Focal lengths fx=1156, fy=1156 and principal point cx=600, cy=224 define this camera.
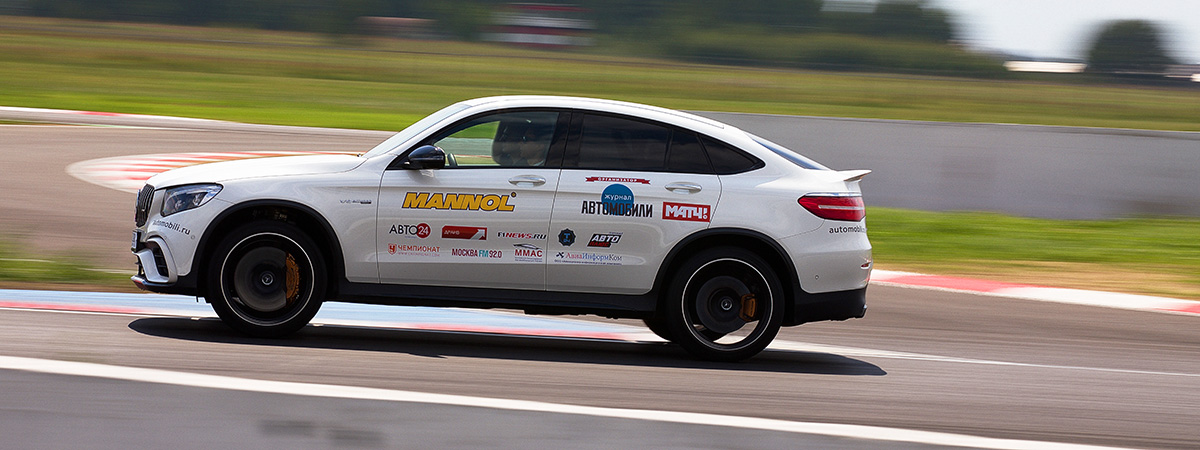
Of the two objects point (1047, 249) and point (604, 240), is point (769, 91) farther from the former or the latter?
point (604, 240)

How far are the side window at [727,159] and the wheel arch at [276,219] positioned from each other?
7.03ft

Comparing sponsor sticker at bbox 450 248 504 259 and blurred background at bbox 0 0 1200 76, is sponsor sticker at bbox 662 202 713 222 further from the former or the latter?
blurred background at bbox 0 0 1200 76

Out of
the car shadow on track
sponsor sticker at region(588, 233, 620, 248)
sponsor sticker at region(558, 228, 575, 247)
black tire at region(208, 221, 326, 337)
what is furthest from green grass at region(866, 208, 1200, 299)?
black tire at region(208, 221, 326, 337)

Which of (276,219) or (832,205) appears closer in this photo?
(276,219)

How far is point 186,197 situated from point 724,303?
3052mm

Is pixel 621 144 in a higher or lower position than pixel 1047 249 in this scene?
higher

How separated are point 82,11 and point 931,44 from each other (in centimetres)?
2834

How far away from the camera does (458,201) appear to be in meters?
6.33

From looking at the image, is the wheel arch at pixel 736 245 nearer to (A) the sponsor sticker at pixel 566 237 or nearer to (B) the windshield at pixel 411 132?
(A) the sponsor sticker at pixel 566 237

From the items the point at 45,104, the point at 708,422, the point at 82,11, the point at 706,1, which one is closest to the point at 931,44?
the point at 706,1

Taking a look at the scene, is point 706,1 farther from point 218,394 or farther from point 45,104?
point 218,394

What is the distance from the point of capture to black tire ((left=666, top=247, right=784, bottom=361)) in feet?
21.4

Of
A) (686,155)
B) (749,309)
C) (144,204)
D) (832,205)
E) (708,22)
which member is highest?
(708,22)

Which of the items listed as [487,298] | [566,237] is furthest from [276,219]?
[566,237]
